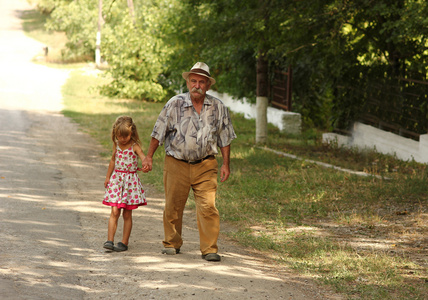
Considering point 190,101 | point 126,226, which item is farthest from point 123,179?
point 190,101

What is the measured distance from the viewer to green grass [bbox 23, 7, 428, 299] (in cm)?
585

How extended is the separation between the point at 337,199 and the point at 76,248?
4.46m

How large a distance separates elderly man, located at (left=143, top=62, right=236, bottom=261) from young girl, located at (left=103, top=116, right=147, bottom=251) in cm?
28

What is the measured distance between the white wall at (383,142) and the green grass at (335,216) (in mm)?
405

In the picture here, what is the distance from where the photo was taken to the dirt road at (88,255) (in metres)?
5.06

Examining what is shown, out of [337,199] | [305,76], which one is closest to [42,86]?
[305,76]

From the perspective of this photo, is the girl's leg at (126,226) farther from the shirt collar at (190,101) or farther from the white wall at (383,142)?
the white wall at (383,142)

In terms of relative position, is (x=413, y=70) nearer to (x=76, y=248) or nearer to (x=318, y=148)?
(x=318, y=148)

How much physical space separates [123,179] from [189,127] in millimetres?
910

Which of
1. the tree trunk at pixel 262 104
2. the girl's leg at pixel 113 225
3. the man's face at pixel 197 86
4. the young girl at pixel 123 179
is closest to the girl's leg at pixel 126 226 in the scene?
the young girl at pixel 123 179

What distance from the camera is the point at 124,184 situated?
623 centimetres

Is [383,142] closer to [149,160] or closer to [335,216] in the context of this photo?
[335,216]

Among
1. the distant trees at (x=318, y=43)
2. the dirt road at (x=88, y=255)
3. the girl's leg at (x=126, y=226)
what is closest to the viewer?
the dirt road at (x=88, y=255)

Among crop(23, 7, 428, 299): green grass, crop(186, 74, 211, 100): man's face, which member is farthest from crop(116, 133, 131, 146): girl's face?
crop(23, 7, 428, 299): green grass
